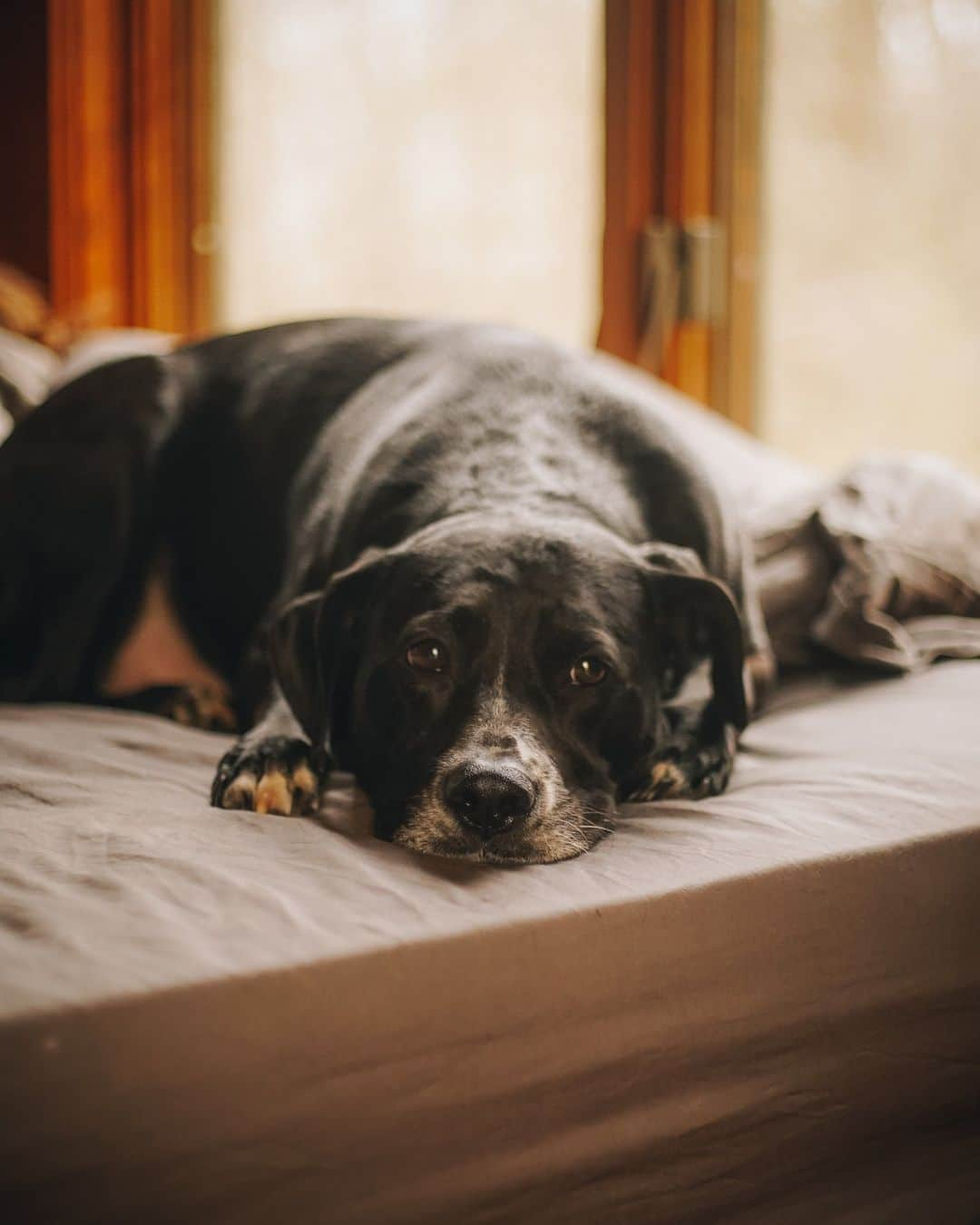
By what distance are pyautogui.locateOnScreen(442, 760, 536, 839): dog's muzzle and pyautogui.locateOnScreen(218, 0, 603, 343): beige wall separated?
2905 mm

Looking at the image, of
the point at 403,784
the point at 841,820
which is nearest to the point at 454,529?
the point at 403,784

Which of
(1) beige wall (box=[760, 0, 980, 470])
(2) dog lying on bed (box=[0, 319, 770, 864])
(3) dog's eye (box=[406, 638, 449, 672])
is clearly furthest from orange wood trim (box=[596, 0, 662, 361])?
(3) dog's eye (box=[406, 638, 449, 672])

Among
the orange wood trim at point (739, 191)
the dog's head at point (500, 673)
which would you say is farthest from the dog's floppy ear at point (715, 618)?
the orange wood trim at point (739, 191)

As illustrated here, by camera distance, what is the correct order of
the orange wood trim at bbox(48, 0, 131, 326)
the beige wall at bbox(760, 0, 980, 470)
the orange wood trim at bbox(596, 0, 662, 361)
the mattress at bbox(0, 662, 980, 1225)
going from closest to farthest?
the mattress at bbox(0, 662, 980, 1225), the beige wall at bbox(760, 0, 980, 470), the orange wood trim at bbox(596, 0, 662, 361), the orange wood trim at bbox(48, 0, 131, 326)

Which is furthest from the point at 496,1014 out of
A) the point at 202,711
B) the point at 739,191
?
the point at 739,191

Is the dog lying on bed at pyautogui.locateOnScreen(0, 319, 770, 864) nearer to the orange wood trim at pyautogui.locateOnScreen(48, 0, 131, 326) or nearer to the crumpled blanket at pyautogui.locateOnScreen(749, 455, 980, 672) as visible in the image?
the crumpled blanket at pyautogui.locateOnScreen(749, 455, 980, 672)

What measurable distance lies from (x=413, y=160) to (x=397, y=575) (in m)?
3.31

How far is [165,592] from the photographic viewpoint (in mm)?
2426

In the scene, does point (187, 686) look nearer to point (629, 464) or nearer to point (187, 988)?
point (629, 464)

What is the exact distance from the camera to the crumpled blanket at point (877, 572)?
1967 mm

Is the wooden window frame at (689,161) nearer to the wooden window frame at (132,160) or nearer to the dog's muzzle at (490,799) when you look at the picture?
the wooden window frame at (132,160)

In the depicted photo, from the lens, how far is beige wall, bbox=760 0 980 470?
10.4ft

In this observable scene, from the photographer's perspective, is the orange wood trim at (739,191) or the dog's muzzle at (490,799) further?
the orange wood trim at (739,191)

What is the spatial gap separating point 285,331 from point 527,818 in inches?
65.1
